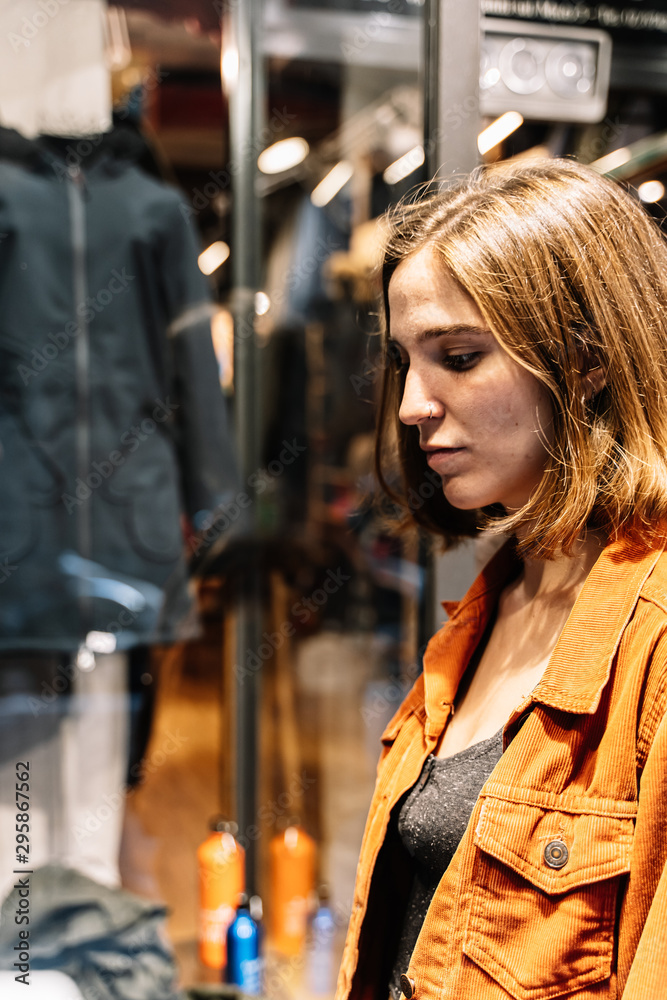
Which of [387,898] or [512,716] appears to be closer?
[512,716]

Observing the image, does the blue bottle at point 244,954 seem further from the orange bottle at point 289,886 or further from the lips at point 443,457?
the lips at point 443,457

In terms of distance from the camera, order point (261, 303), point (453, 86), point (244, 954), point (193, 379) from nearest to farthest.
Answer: point (453, 86) → point (244, 954) → point (193, 379) → point (261, 303)

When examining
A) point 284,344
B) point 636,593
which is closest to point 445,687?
point 636,593

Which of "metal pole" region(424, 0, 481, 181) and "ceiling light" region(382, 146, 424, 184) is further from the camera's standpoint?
"ceiling light" region(382, 146, 424, 184)

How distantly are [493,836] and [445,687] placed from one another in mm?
267

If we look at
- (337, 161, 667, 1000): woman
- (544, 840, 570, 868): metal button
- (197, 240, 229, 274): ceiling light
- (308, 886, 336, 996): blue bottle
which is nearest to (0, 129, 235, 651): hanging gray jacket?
(197, 240, 229, 274): ceiling light

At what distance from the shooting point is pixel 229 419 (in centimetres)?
242

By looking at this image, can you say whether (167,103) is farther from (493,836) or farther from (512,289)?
(493,836)

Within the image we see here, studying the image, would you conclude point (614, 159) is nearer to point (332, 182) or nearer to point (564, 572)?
point (332, 182)

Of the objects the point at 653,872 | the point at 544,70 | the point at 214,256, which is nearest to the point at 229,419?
the point at 214,256

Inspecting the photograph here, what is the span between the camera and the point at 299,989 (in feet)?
7.41

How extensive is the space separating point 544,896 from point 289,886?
1860 millimetres

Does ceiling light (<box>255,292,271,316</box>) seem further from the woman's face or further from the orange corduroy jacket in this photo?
the orange corduroy jacket

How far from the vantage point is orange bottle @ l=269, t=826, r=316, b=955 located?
2402 millimetres
